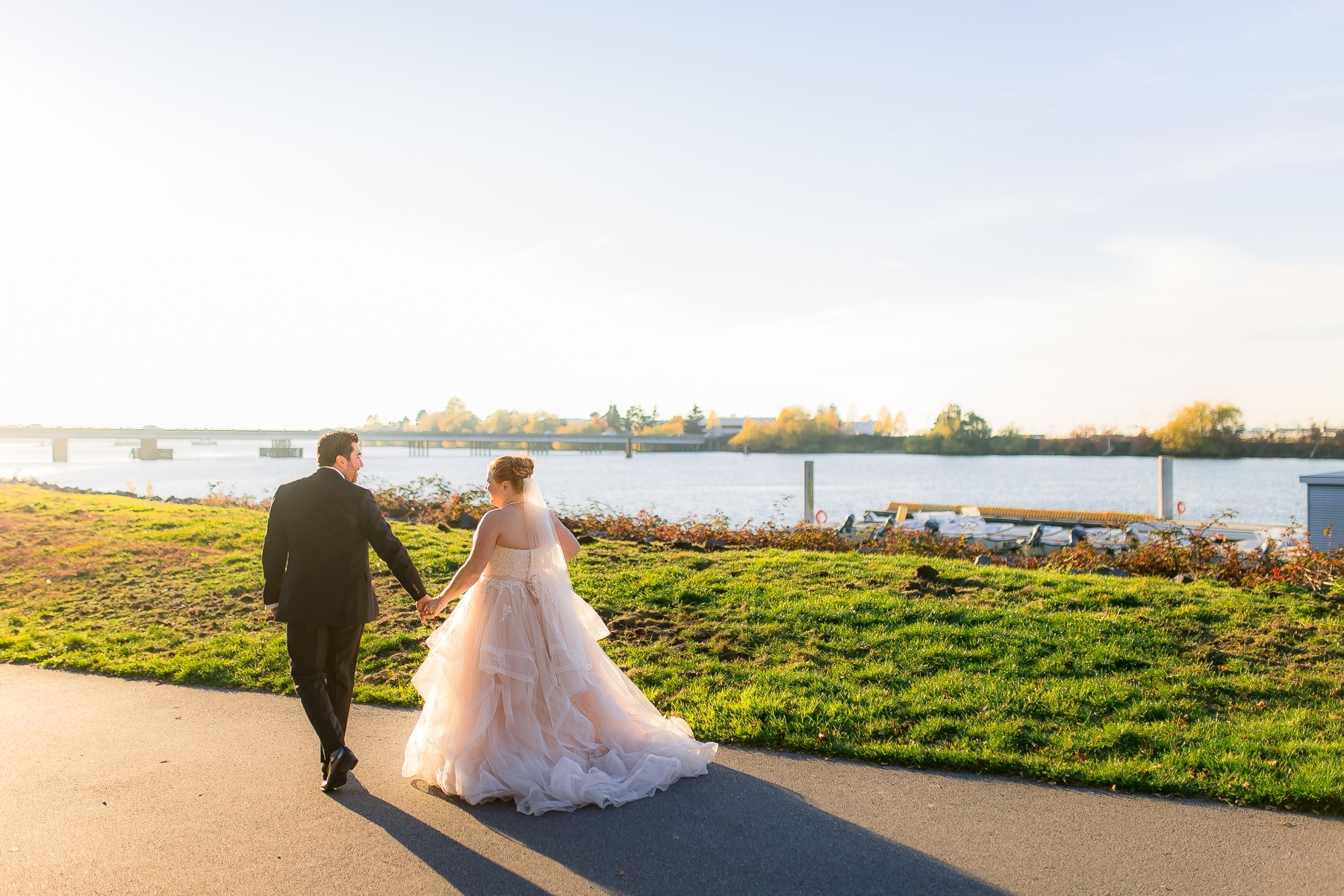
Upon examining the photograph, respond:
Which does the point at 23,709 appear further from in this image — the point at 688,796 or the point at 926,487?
the point at 926,487

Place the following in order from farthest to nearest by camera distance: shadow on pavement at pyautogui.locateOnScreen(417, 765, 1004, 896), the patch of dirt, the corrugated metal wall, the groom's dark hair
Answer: the corrugated metal wall
the patch of dirt
the groom's dark hair
shadow on pavement at pyautogui.locateOnScreen(417, 765, 1004, 896)

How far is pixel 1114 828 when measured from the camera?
4.22 metres

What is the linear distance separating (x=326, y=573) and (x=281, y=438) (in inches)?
3054

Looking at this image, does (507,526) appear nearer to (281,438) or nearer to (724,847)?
(724,847)

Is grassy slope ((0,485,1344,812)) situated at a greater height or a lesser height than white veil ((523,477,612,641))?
lesser

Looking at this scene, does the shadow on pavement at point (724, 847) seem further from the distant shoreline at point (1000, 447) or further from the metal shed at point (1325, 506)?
the distant shoreline at point (1000, 447)

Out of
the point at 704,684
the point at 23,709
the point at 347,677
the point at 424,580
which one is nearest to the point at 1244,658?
the point at 704,684

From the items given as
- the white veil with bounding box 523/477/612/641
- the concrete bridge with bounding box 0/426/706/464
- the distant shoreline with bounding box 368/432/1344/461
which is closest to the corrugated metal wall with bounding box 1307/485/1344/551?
the white veil with bounding box 523/477/612/641

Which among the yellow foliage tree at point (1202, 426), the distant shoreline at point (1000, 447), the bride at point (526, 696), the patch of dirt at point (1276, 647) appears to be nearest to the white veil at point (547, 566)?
the bride at point (526, 696)

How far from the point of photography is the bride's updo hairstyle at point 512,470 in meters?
5.05

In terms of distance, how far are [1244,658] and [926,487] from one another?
57617mm

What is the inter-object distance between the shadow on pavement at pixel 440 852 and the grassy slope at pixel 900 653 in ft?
6.40

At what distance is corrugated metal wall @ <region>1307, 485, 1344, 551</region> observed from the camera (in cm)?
1728

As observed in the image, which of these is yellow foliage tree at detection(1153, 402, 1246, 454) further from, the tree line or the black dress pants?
the black dress pants
